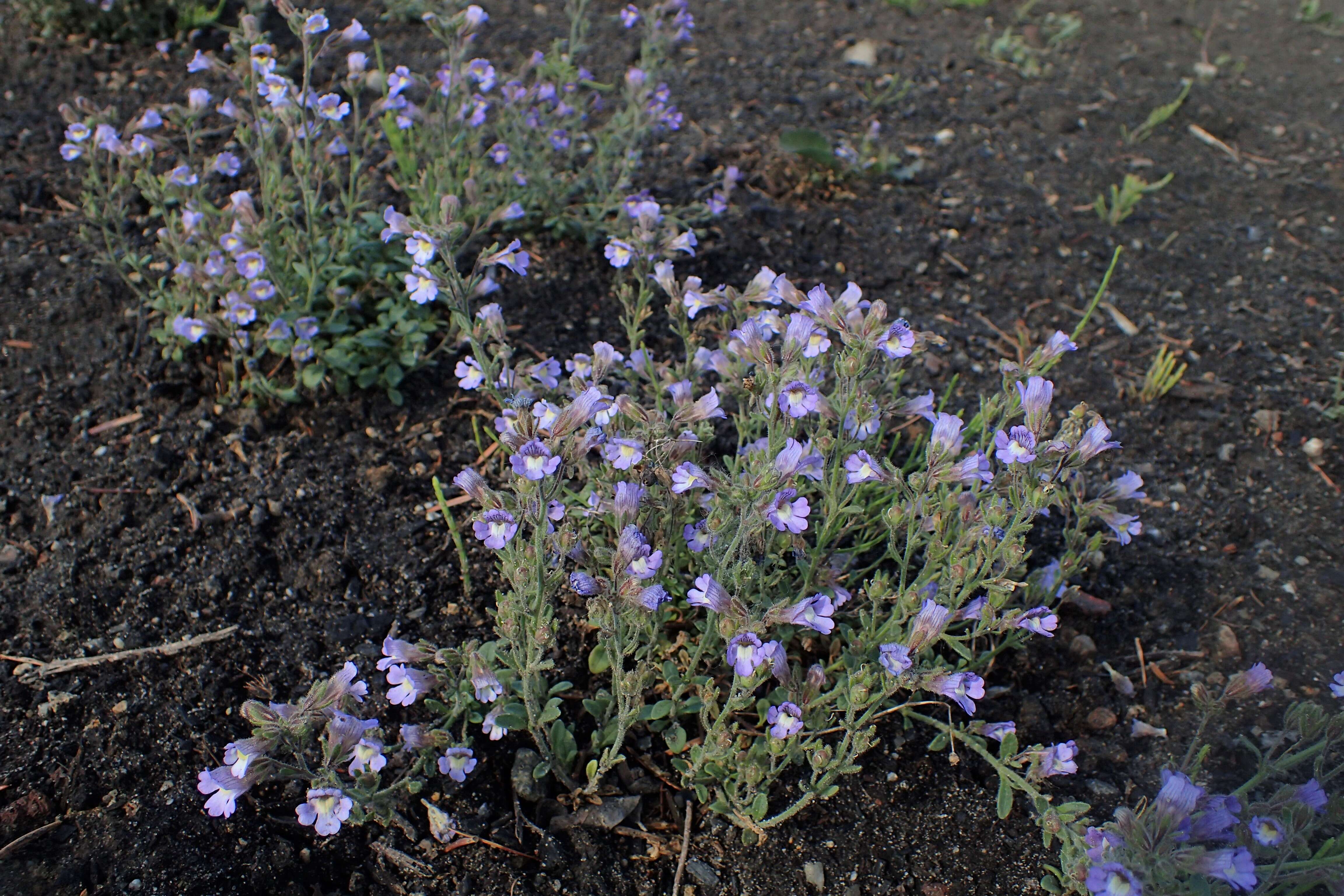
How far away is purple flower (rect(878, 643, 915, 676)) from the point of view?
6.56 ft

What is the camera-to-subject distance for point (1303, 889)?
203 cm

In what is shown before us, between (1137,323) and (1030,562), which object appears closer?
(1030,562)

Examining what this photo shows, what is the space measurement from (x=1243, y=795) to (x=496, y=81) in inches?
148

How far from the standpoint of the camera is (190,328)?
3.12 meters

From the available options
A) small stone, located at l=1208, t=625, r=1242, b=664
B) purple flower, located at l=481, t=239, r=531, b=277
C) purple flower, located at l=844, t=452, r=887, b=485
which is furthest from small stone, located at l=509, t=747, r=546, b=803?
small stone, located at l=1208, t=625, r=1242, b=664

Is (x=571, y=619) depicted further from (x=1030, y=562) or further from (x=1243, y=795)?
(x=1243, y=795)

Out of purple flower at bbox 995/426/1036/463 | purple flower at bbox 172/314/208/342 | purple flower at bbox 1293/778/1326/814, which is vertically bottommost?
purple flower at bbox 1293/778/1326/814

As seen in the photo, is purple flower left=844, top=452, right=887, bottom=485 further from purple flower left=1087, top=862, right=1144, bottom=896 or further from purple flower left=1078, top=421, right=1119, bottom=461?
purple flower left=1087, top=862, right=1144, bottom=896

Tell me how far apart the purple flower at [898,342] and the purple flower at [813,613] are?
598 mm

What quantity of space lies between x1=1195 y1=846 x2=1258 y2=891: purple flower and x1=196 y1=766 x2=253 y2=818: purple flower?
6.08 ft

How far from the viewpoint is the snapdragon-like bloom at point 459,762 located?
2289mm

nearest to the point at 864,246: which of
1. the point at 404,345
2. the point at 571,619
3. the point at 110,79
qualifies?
the point at 404,345

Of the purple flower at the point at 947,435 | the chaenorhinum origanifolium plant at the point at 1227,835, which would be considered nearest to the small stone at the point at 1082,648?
the chaenorhinum origanifolium plant at the point at 1227,835

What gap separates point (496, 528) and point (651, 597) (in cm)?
35
